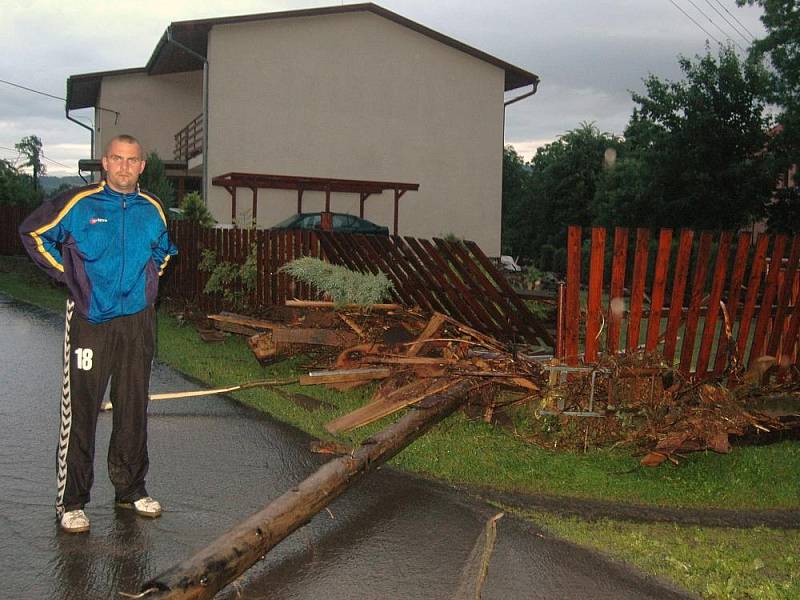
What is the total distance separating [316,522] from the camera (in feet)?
16.3

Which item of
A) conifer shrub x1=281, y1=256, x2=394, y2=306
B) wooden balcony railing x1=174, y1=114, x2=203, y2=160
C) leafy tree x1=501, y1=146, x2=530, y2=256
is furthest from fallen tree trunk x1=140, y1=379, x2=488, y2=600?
leafy tree x1=501, y1=146, x2=530, y2=256

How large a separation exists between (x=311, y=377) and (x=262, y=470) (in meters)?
2.02

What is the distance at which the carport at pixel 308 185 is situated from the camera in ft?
90.3

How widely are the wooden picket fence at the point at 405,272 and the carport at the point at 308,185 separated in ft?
41.4

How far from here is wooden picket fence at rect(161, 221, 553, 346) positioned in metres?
8.70

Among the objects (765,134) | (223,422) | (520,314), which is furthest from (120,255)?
(765,134)

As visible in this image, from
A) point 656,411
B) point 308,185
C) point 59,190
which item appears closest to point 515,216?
point 308,185

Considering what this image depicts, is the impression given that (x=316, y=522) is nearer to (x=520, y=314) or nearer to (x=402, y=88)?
(x=520, y=314)

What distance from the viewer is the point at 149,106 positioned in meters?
38.8

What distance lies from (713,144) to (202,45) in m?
17.7

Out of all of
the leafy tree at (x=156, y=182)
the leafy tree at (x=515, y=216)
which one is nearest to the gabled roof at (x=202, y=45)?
the leafy tree at (x=156, y=182)

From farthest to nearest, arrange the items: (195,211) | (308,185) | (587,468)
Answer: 1. (308,185)
2. (195,211)
3. (587,468)

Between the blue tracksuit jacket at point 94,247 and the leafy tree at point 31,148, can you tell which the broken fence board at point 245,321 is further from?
the leafy tree at point 31,148

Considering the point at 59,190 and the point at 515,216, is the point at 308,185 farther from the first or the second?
the point at 515,216
